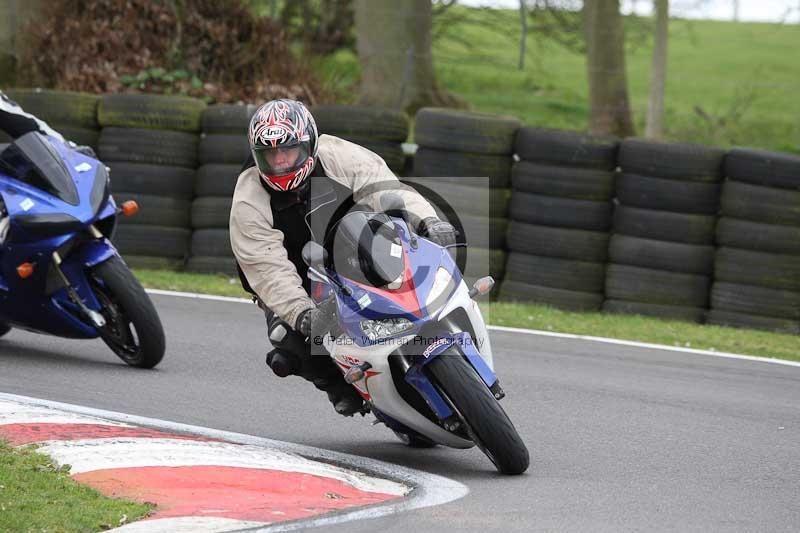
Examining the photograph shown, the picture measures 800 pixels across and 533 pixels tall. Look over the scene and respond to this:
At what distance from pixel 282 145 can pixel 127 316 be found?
228cm

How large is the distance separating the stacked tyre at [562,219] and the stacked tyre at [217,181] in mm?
2616

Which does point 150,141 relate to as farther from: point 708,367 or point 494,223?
point 708,367

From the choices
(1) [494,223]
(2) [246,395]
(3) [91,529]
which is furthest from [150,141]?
(3) [91,529]

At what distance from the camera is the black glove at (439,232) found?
558cm

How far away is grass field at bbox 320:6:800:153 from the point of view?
18122 mm

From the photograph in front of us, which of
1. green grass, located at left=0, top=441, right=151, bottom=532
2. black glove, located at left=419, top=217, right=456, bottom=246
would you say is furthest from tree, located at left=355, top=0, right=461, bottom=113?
green grass, located at left=0, top=441, right=151, bottom=532

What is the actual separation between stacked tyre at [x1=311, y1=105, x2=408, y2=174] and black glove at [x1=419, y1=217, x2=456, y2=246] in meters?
6.06

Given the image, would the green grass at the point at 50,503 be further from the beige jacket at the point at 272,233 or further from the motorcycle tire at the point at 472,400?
the motorcycle tire at the point at 472,400

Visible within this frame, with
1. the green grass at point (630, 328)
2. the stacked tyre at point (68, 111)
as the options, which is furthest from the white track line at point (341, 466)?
the stacked tyre at point (68, 111)

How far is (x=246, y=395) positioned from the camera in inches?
292

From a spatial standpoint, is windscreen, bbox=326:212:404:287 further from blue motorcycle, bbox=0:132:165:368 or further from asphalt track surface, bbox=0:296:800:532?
blue motorcycle, bbox=0:132:165:368

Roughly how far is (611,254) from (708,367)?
87.3 inches

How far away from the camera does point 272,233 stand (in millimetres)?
5875

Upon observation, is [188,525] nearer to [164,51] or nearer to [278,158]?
[278,158]
